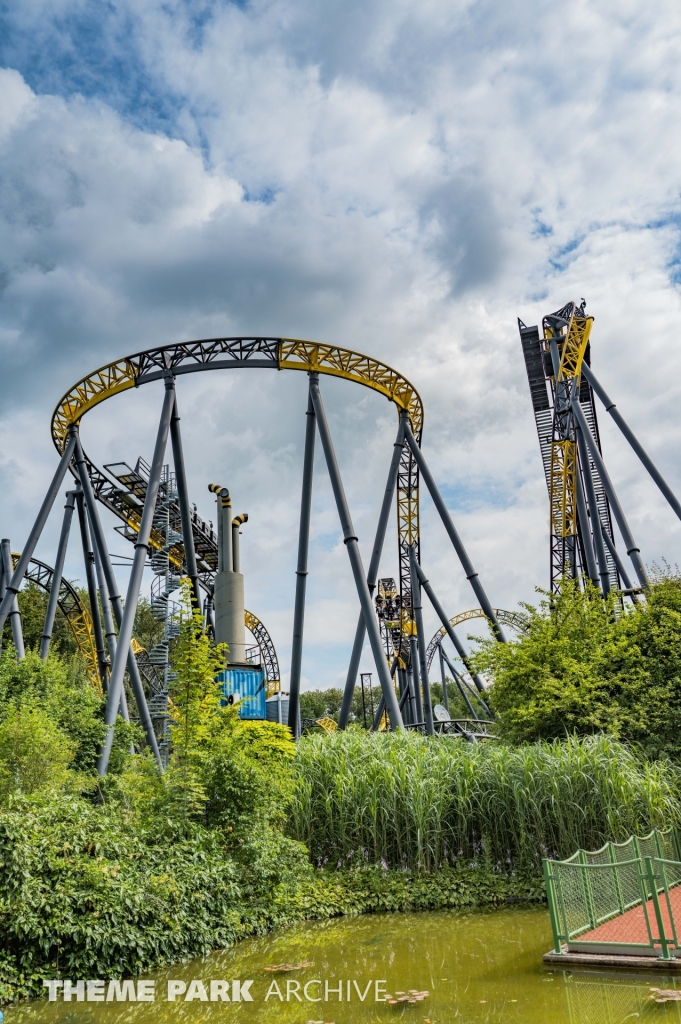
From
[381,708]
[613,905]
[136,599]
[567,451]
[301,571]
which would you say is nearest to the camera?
[613,905]

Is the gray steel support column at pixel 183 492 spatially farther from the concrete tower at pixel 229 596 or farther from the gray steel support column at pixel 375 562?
the concrete tower at pixel 229 596

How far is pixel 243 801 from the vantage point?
9164 millimetres

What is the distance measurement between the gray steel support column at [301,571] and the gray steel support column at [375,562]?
1.07m

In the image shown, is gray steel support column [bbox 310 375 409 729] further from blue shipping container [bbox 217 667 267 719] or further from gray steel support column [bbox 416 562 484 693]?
blue shipping container [bbox 217 667 267 719]

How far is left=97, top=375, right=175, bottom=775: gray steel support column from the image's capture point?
14.4m

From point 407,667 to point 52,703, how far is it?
20188mm

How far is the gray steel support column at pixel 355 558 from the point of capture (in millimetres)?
14344

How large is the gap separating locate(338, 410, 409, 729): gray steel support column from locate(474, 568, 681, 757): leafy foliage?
11.2 feet

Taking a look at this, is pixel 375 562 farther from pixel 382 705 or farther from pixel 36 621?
pixel 36 621

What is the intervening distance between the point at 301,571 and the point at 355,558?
1976mm

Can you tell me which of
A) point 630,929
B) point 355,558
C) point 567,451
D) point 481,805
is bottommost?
point 630,929

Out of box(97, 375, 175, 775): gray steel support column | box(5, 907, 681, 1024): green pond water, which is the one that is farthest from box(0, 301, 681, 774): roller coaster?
box(5, 907, 681, 1024): green pond water

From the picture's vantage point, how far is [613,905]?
7.87m

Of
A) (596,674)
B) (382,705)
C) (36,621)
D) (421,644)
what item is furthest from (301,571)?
(36,621)
